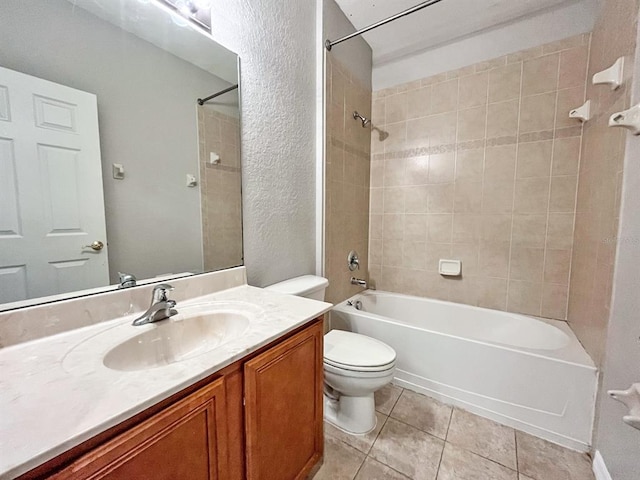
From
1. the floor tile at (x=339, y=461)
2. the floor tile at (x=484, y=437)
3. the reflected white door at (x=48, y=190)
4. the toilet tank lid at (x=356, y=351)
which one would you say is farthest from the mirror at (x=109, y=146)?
the floor tile at (x=484, y=437)

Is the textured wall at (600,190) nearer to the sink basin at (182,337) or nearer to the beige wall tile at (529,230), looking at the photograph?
the beige wall tile at (529,230)

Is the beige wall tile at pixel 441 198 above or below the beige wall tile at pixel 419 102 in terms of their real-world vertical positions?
below

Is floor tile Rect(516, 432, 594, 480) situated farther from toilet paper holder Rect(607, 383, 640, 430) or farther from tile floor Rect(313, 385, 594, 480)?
toilet paper holder Rect(607, 383, 640, 430)

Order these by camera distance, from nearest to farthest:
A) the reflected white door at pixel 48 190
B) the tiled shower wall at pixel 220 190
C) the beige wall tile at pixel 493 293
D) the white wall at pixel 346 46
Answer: the reflected white door at pixel 48 190, the tiled shower wall at pixel 220 190, the white wall at pixel 346 46, the beige wall tile at pixel 493 293

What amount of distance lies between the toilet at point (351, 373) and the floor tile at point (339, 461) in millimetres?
106

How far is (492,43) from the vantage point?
1930mm

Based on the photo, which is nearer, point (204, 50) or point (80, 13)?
point (80, 13)

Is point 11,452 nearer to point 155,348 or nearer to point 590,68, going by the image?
point 155,348

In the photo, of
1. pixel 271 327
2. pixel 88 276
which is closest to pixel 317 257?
pixel 271 327

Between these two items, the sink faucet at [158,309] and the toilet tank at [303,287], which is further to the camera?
the toilet tank at [303,287]

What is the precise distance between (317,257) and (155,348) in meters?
1.15

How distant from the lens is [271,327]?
851mm

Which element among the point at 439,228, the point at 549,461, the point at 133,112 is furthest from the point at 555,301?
the point at 133,112

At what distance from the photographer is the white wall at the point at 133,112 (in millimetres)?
763
